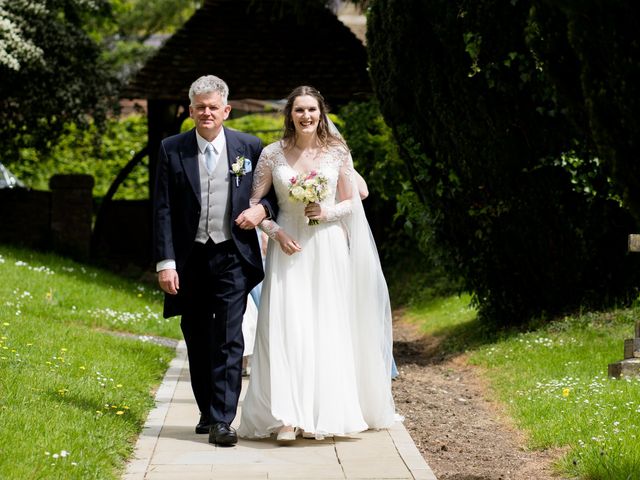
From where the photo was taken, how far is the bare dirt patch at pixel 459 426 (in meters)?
7.21

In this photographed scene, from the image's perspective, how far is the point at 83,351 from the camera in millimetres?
10195

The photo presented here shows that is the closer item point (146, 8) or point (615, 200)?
point (615, 200)

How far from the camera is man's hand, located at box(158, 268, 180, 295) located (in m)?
7.43

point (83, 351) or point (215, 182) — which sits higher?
point (215, 182)

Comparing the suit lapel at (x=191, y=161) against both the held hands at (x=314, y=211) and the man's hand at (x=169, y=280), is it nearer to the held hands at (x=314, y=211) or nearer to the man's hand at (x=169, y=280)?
the man's hand at (x=169, y=280)

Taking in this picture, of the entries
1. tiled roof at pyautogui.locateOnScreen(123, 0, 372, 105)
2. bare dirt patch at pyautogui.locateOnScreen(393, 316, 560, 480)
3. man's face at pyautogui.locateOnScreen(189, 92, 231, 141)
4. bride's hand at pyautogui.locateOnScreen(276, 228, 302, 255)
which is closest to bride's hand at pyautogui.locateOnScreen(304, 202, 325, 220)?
bride's hand at pyautogui.locateOnScreen(276, 228, 302, 255)

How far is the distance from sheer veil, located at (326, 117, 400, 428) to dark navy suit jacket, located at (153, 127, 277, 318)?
793 mm

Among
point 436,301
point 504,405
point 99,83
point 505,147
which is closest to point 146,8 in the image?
point 99,83

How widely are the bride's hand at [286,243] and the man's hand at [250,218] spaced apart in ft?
0.60

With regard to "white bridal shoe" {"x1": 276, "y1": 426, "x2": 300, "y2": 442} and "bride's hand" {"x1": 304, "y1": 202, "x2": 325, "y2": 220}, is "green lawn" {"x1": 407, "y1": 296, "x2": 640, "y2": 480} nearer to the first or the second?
"white bridal shoe" {"x1": 276, "y1": 426, "x2": 300, "y2": 442}

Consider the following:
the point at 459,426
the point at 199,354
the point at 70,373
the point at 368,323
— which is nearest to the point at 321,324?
the point at 368,323

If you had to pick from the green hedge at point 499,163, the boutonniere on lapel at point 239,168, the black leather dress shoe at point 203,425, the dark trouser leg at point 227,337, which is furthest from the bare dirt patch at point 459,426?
the boutonniere on lapel at point 239,168

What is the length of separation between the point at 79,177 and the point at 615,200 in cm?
1217

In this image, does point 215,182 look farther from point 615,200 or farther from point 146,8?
point 146,8
